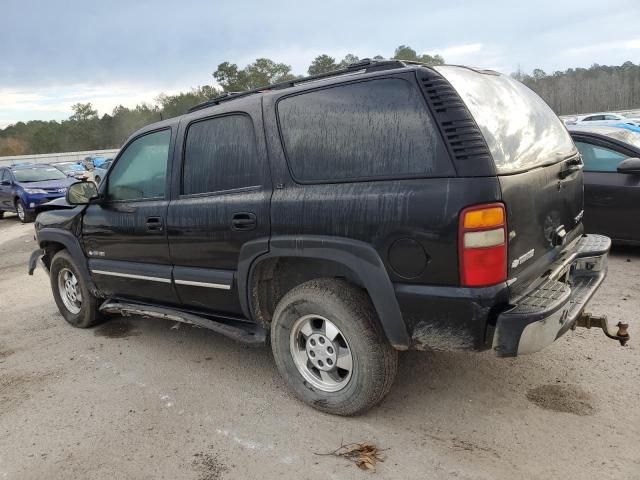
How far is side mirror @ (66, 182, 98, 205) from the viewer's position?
456 centimetres

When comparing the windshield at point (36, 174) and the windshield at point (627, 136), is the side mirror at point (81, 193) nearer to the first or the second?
the windshield at point (627, 136)

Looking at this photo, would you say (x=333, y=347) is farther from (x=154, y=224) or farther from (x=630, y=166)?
(x=630, y=166)

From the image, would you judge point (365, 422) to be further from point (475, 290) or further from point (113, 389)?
point (113, 389)

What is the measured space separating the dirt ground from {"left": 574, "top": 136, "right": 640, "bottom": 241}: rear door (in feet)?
5.72

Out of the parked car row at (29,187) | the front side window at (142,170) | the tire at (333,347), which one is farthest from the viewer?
the parked car row at (29,187)

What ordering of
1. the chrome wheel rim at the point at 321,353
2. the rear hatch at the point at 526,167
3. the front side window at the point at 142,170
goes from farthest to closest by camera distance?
the front side window at the point at 142,170, the chrome wheel rim at the point at 321,353, the rear hatch at the point at 526,167

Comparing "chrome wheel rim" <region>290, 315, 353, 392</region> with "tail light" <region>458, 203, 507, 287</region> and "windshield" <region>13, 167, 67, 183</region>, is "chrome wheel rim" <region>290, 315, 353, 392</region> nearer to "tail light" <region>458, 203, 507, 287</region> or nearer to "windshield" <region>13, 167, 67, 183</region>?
"tail light" <region>458, 203, 507, 287</region>

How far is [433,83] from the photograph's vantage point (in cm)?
268

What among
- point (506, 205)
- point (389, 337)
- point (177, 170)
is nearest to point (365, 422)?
point (389, 337)

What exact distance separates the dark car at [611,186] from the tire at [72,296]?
5.51 meters

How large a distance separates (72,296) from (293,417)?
316 cm

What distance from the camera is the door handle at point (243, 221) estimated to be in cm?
330

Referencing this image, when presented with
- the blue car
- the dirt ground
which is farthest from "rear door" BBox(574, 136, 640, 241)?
the blue car

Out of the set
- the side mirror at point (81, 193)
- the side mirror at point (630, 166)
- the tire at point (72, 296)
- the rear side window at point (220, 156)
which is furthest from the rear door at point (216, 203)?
the side mirror at point (630, 166)
